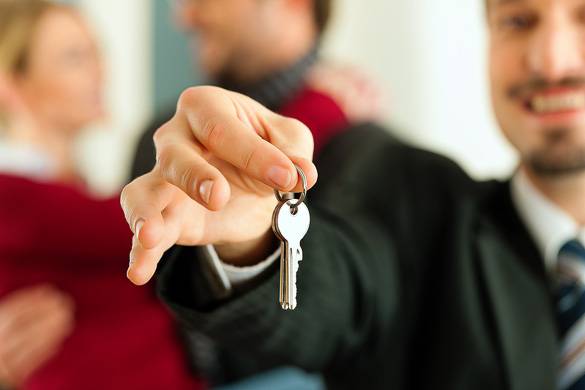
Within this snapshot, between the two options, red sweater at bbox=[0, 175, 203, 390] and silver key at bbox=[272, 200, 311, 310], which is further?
red sweater at bbox=[0, 175, 203, 390]

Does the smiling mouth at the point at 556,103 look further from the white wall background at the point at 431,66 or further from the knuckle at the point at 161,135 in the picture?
the white wall background at the point at 431,66

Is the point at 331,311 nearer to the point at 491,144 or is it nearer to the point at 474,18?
the point at 491,144

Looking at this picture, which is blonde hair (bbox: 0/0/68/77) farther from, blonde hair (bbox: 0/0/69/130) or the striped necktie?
the striped necktie

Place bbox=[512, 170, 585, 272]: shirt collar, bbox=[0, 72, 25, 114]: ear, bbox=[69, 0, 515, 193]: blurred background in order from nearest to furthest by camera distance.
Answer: bbox=[512, 170, 585, 272]: shirt collar, bbox=[0, 72, 25, 114]: ear, bbox=[69, 0, 515, 193]: blurred background

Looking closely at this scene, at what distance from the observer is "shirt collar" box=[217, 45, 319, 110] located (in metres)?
0.70

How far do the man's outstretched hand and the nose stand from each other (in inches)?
8.3

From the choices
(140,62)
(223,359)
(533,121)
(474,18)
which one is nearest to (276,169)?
(533,121)

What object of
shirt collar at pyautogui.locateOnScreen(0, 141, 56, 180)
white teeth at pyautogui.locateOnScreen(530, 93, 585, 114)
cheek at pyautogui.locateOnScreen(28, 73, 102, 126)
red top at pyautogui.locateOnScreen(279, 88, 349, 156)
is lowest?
shirt collar at pyautogui.locateOnScreen(0, 141, 56, 180)

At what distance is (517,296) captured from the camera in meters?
0.44

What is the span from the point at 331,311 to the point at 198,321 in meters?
0.10

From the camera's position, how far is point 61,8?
2.71ft

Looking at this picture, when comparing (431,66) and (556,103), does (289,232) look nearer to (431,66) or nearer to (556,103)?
(556,103)

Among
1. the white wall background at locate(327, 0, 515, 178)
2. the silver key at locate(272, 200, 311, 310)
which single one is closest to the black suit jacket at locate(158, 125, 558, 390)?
the silver key at locate(272, 200, 311, 310)

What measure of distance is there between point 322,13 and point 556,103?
0.35 m
